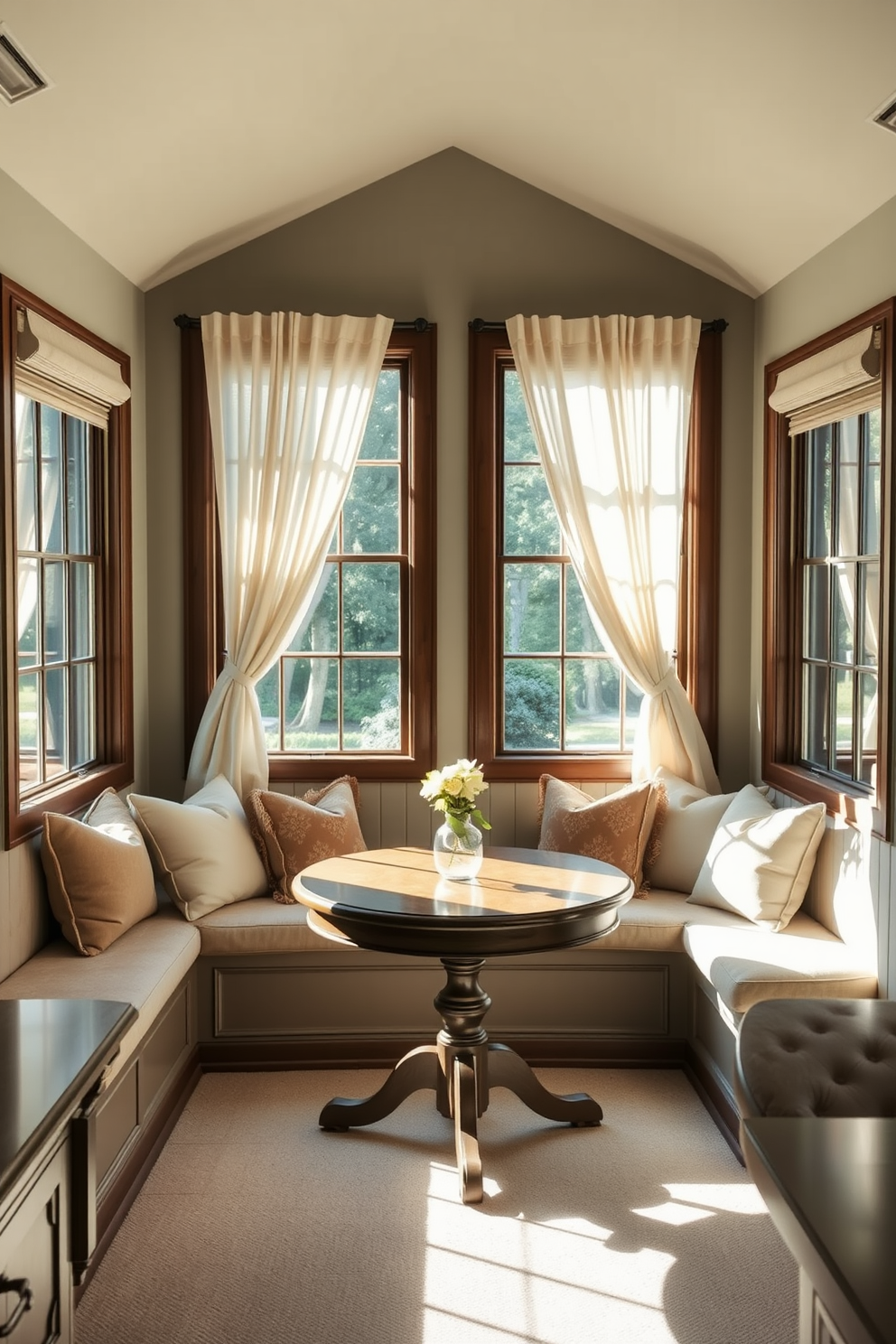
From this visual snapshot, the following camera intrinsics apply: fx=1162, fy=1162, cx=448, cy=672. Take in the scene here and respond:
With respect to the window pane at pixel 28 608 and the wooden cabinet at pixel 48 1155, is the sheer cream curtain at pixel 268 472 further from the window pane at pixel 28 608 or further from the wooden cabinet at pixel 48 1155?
the wooden cabinet at pixel 48 1155

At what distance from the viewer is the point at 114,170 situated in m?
3.62

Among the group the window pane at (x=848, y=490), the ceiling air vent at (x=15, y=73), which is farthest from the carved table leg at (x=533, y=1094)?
the ceiling air vent at (x=15, y=73)

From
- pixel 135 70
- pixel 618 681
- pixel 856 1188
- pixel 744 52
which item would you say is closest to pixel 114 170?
pixel 135 70

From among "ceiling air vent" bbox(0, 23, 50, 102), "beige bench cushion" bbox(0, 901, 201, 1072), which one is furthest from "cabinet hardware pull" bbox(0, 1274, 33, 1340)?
"ceiling air vent" bbox(0, 23, 50, 102)

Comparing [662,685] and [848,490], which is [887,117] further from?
[662,685]

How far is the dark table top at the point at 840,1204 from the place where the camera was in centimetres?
131

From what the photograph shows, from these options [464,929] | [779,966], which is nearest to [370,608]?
[464,929]

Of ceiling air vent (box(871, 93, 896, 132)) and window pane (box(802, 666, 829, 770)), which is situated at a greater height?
ceiling air vent (box(871, 93, 896, 132))

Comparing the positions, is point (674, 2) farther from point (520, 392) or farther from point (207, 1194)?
point (207, 1194)

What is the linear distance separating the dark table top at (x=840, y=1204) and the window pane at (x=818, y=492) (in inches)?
108

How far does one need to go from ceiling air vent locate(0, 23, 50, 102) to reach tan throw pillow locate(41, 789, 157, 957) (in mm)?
1968

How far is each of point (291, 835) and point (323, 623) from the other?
0.97 m

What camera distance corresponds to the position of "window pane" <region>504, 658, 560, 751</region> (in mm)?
4793

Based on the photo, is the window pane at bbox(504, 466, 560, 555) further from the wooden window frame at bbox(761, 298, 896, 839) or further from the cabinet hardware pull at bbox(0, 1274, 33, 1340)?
the cabinet hardware pull at bbox(0, 1274, 33, 1340)
